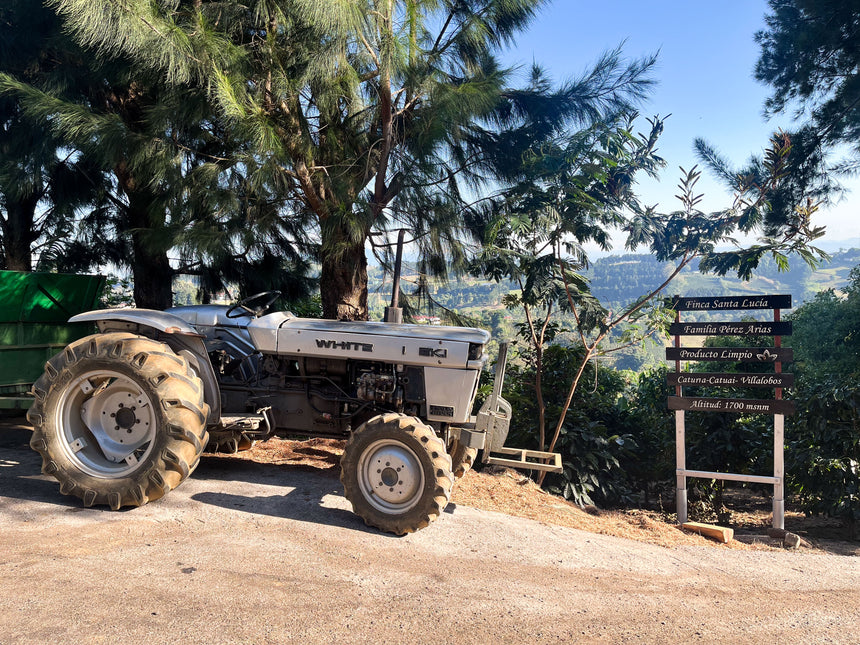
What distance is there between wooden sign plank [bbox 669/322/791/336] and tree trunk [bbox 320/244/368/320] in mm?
3413

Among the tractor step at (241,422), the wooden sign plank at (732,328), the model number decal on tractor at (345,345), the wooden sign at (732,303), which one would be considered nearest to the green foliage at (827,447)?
the wooden sign plank at (732,328)

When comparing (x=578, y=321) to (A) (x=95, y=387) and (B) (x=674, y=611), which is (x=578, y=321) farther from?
(A) (x=95, y=387)

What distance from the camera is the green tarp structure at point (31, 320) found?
6074 millimetres

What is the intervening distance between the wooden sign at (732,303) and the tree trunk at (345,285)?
11.3 feet

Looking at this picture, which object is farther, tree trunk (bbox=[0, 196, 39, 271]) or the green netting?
Answer: tree trunk (bbox=[0, 196, 39, 271])

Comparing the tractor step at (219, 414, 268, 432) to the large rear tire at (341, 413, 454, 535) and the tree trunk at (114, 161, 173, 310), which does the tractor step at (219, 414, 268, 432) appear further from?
the tree trunk at (114, 161, 173, 310)

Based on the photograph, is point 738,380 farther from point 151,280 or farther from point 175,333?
point 151,280

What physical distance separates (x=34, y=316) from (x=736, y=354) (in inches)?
281

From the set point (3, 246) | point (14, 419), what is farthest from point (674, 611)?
point (3, 246)

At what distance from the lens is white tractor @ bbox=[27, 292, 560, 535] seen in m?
3.92

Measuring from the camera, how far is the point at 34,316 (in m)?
6.35

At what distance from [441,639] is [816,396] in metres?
5.14

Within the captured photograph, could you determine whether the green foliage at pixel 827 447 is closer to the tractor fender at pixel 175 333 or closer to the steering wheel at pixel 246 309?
the steering wheel at pixel 246 309

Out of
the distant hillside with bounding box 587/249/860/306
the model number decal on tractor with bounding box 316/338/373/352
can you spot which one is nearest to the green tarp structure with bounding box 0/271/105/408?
the model number decal on tractor with bounding box 316/338/373/352
